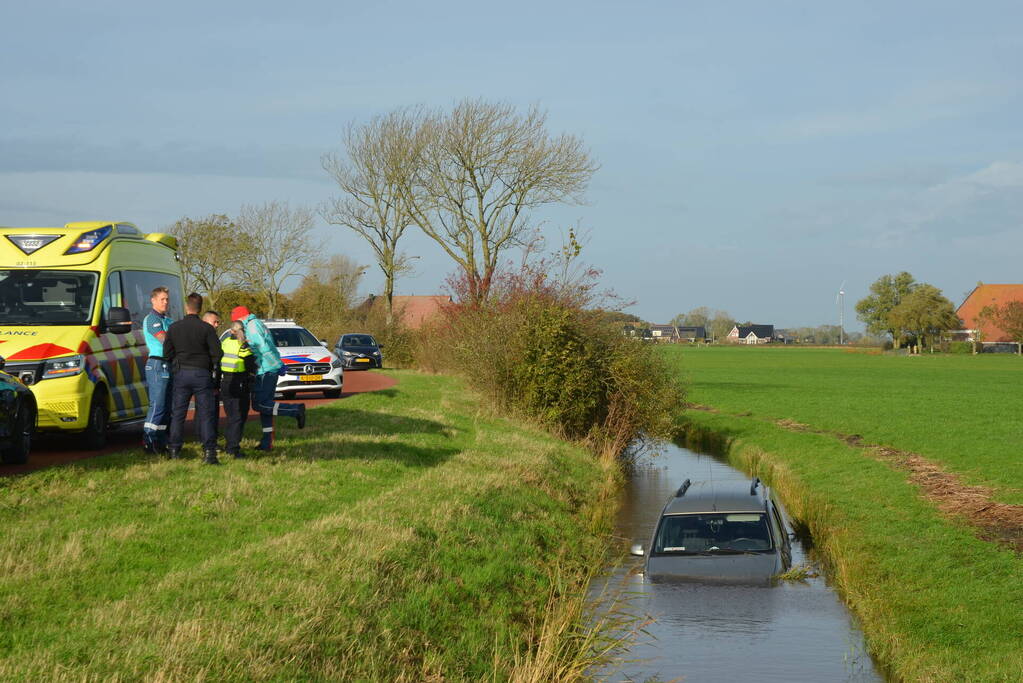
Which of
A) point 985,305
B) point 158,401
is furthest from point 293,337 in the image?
point 985,305

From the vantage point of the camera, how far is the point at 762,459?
27047mm

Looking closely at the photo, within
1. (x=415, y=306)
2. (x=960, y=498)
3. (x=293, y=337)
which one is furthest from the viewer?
(x=415, y=306)

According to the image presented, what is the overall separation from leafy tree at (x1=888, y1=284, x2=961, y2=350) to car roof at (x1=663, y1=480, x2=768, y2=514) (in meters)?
127

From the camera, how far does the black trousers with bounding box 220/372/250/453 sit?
14.0m

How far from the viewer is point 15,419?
12.3 metres

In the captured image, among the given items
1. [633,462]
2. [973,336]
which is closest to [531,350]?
[633,462]

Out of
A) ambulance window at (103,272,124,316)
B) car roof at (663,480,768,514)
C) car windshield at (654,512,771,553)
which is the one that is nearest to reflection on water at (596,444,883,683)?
car windshield at (654,512,771,553)

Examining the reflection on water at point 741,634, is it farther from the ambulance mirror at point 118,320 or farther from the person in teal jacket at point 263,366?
the ambulance mirror at point 118,320

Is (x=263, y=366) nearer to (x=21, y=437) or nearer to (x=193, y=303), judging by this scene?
(x=193, y=303)

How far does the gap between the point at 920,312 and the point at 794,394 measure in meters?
90.8

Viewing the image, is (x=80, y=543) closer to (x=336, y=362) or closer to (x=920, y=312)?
(x=336, y=362)

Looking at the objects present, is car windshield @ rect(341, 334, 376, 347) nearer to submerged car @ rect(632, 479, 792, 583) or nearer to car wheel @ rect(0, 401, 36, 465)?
submerged car @ rect(632, 479, 792, 583)

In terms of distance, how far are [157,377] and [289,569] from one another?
480 centimetres

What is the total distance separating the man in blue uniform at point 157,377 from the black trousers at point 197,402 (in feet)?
0.51
